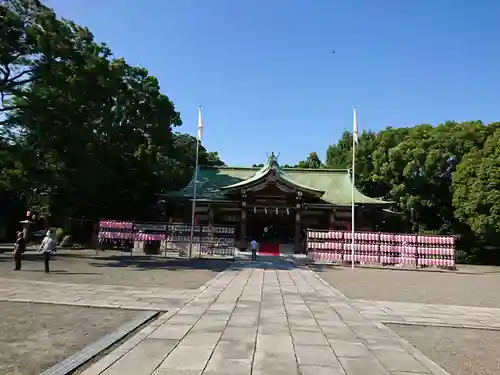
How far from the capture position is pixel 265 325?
21.9ft

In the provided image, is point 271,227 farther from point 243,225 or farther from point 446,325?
point 446,325

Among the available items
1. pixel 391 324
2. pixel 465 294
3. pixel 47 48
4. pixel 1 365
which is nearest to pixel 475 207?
pixel 465 294

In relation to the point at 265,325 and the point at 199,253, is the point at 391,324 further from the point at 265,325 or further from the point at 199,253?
the point at 199,253

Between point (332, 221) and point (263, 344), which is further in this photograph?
point (332, 221)

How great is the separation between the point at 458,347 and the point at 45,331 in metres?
6.07

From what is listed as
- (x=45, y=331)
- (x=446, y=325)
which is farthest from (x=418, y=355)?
(x=45, y=331)

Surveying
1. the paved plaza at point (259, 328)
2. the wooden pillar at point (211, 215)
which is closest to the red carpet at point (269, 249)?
the wooden pillar at point (211, 215)

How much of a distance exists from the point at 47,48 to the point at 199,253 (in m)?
12.7

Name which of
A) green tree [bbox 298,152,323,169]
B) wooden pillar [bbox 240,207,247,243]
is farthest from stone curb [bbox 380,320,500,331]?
green tree [bbox 298,152,323,169]

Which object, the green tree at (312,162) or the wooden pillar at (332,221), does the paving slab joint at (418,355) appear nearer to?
the wooden pillar at (332,221)

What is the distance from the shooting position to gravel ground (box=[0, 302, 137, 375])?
4.61 metres

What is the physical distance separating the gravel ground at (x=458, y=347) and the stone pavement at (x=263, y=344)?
272 mm

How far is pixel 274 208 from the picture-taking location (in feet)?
92.2

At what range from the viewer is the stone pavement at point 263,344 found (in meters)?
4.55
